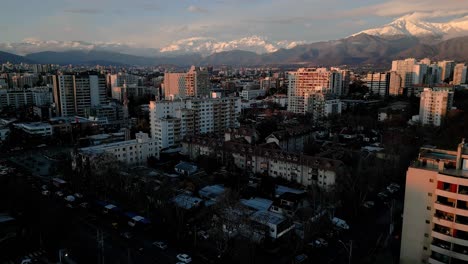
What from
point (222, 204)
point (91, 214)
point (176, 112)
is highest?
point (176, 112)

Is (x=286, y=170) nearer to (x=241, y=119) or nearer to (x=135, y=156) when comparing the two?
(x=135, y=156)

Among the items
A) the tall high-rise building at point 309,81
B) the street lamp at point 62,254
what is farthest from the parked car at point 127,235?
the tall high-rise building at point 309,81

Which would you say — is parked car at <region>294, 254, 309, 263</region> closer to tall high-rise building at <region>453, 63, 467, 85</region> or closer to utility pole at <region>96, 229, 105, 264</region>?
utility pole at <region>96, 229, 105, 264</region>

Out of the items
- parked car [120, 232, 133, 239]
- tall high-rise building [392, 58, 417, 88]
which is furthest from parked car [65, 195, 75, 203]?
tall high-rise building [392, 58, 417, 88]

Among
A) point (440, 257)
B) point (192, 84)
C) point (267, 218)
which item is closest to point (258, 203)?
point (267, 218)

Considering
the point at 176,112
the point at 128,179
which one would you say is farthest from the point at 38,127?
the point at 128,179
